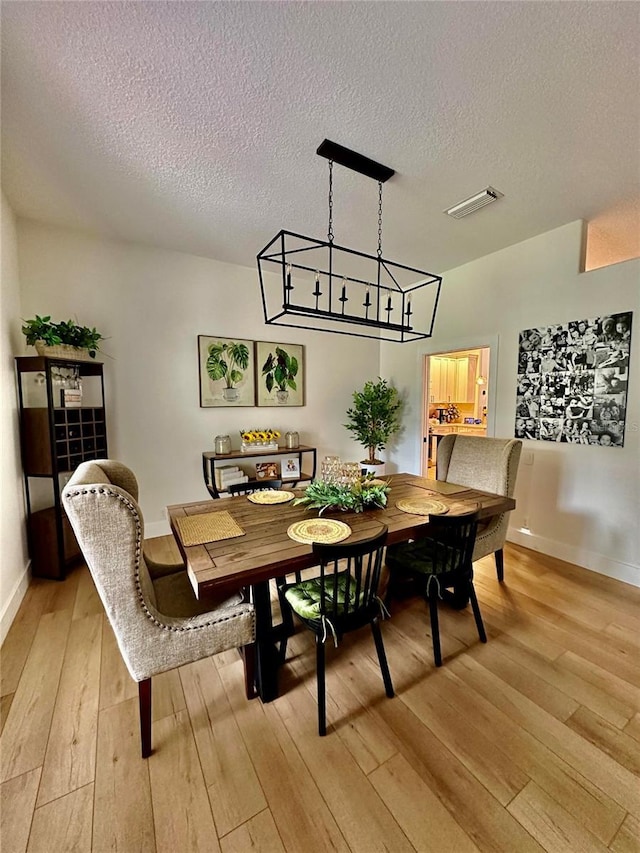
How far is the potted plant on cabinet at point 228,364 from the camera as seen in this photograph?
3.72m

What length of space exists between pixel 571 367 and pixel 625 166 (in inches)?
55.7

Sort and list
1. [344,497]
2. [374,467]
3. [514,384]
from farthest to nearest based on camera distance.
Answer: [374,467]
[514,384]
[344,497]

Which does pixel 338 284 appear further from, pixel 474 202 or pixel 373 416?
pixel 474 202

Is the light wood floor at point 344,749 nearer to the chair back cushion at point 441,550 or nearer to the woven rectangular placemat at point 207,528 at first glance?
the chair back cushion at point 441,550

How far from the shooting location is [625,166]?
2.14m

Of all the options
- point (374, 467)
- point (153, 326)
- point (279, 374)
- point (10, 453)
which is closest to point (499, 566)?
point (374, 467)

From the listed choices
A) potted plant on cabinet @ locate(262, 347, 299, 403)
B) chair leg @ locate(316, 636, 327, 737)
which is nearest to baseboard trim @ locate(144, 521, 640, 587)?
potted plant on cabinet @ locate(262, 347, 299, 403)

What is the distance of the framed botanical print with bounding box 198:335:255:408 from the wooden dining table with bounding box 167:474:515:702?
1.78m

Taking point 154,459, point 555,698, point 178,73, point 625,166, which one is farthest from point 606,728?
point 154,459

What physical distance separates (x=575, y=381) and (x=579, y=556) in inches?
60.0

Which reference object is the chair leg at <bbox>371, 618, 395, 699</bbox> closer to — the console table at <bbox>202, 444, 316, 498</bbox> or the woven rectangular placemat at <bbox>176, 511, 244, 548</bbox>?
the woven rectangular placemat at <bbox>176, 511, 244, 548</bbox>

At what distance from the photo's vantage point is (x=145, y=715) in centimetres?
134

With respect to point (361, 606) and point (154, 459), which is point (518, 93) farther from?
point (154, 459)

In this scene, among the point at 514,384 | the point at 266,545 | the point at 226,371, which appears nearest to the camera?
the point at 266,545
